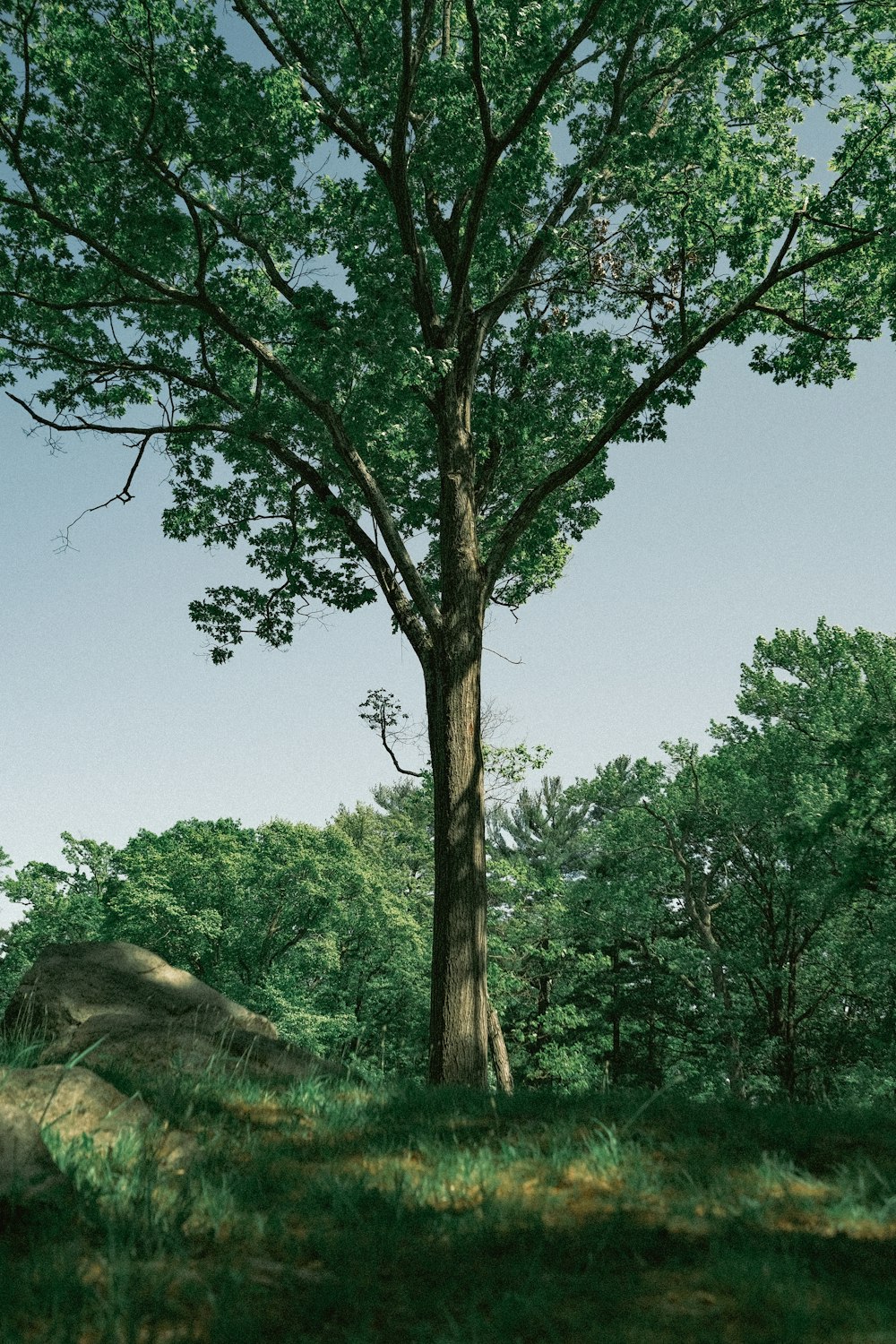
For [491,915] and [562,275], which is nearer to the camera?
[562,275]

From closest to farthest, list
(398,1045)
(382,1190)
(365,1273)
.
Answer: (365,1273)
(382,1190)
(398,1045)

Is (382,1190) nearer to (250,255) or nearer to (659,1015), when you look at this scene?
(250,255)

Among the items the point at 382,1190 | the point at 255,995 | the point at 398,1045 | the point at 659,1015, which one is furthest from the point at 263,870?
the point at 382,1190

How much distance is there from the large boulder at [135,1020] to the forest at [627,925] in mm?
15817

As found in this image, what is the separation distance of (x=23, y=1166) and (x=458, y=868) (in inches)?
265

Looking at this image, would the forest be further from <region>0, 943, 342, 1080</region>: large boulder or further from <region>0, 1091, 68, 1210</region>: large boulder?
<region>0, 1091, 68, 1210</region>: large boulder

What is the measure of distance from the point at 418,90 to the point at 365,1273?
11484 millimetres

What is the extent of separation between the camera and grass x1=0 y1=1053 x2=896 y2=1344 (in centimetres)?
265

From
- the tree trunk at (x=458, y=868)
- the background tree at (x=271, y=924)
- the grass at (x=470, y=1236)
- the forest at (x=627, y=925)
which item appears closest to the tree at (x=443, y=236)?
the tree trunk at (x=458, y=868)

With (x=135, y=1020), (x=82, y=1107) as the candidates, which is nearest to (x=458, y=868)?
(x=135, y=1020)

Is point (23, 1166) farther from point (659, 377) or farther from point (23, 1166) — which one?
point (659, 377)

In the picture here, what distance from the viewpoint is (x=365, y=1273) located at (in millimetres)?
3023

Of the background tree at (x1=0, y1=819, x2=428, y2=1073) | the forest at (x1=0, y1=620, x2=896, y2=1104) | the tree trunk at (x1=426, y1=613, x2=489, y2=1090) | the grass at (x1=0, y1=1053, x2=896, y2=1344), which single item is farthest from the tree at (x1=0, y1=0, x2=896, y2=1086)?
the background tree at (x1=0, y1=819, x2=428, y2=1073)

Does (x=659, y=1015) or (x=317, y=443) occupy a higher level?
(x=317, y=443)
